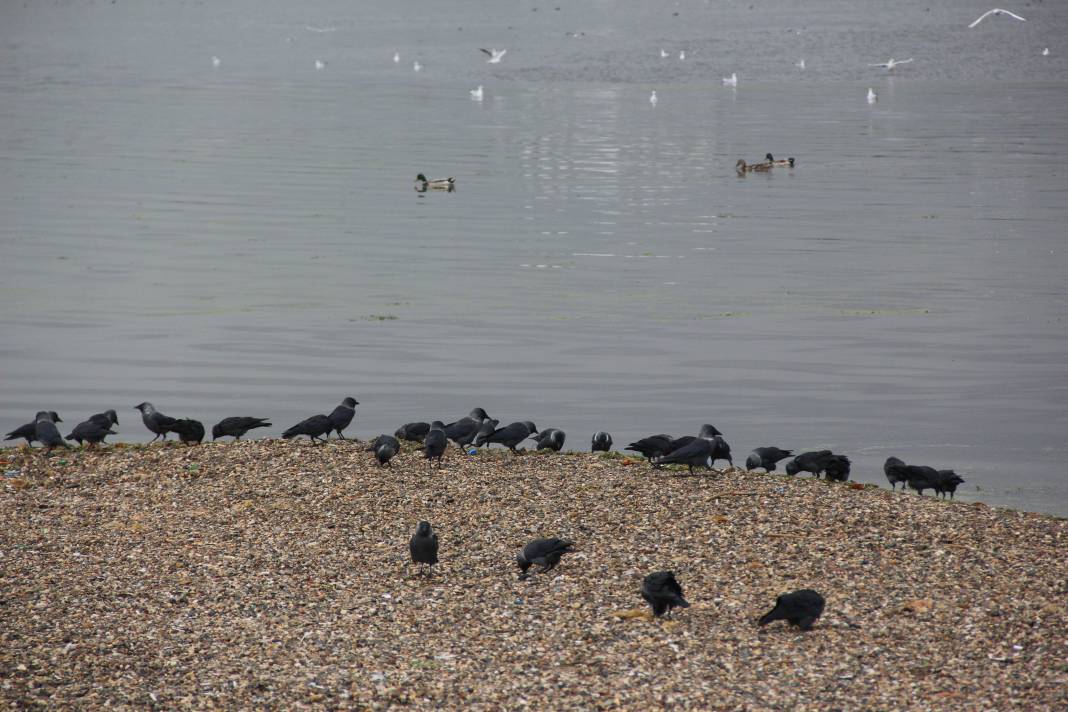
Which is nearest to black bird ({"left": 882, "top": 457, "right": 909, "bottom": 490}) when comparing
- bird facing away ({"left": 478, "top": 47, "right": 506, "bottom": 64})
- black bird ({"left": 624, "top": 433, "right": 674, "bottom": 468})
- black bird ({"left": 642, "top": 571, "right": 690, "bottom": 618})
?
black bird ({"left": 624, "top": 433, "right": 674, "bottom": 468})

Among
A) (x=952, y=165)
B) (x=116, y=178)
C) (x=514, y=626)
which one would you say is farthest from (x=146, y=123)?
(x=514, y=626)

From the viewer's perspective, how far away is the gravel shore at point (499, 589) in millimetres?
10414

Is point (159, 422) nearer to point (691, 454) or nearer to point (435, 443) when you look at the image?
point (435, 443)

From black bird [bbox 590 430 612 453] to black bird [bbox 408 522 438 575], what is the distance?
4690mm

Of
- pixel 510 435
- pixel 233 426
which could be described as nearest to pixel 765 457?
pixel 510 435

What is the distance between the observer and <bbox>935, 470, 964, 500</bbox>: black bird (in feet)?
52.0

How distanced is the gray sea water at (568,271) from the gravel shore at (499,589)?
2.95 m

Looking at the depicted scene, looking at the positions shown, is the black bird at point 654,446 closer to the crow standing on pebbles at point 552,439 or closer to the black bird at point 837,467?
the crow standing on pebbles at point 552,439

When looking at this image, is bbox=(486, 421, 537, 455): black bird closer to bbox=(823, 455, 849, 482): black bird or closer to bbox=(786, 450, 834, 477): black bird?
bbox=(786, 450, 834, 477): black bird

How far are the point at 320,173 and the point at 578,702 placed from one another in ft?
146

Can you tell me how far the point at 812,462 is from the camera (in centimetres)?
1616

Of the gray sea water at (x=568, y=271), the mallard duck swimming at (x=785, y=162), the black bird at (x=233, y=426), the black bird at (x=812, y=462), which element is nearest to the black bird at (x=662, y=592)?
the black bird at (x=812, y=462)

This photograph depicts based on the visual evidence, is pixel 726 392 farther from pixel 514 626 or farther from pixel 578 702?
pixel 578 702

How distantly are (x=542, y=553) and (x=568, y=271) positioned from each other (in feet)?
66.5
